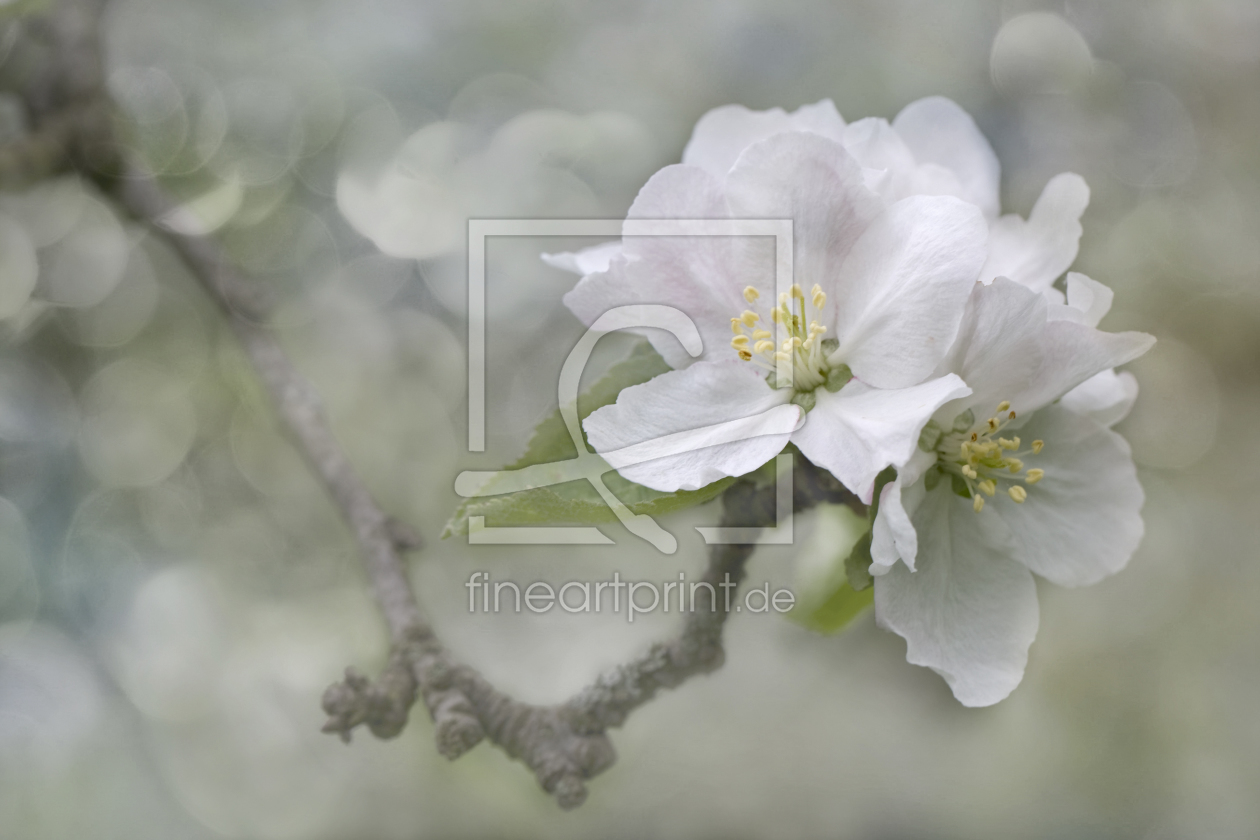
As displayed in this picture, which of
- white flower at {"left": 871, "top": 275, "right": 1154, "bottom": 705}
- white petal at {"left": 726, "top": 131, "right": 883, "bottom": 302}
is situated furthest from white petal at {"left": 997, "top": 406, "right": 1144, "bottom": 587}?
white petal at {"left": 726, "top": 131, "right": 883, "bottom": 302}

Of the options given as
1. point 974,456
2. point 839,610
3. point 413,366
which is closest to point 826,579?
point 839,610

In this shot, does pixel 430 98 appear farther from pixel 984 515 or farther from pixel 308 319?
pixel 984 515

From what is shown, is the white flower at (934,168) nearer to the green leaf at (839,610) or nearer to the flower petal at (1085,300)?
the flower petal at (1085,300)

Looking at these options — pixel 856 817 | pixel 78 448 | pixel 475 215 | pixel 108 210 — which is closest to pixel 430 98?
pixel 475 215

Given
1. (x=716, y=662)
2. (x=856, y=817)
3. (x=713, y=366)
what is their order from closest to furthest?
(x=713, y=366) < (x=716, y=662) < (x=856, y=817)

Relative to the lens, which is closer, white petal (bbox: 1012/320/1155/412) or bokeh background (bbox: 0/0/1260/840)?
white petal (bbox: 1012/320/1155/412)

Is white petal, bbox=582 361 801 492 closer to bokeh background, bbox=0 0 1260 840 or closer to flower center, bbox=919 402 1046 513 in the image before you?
flower center, bbox=919 402 1046 513
